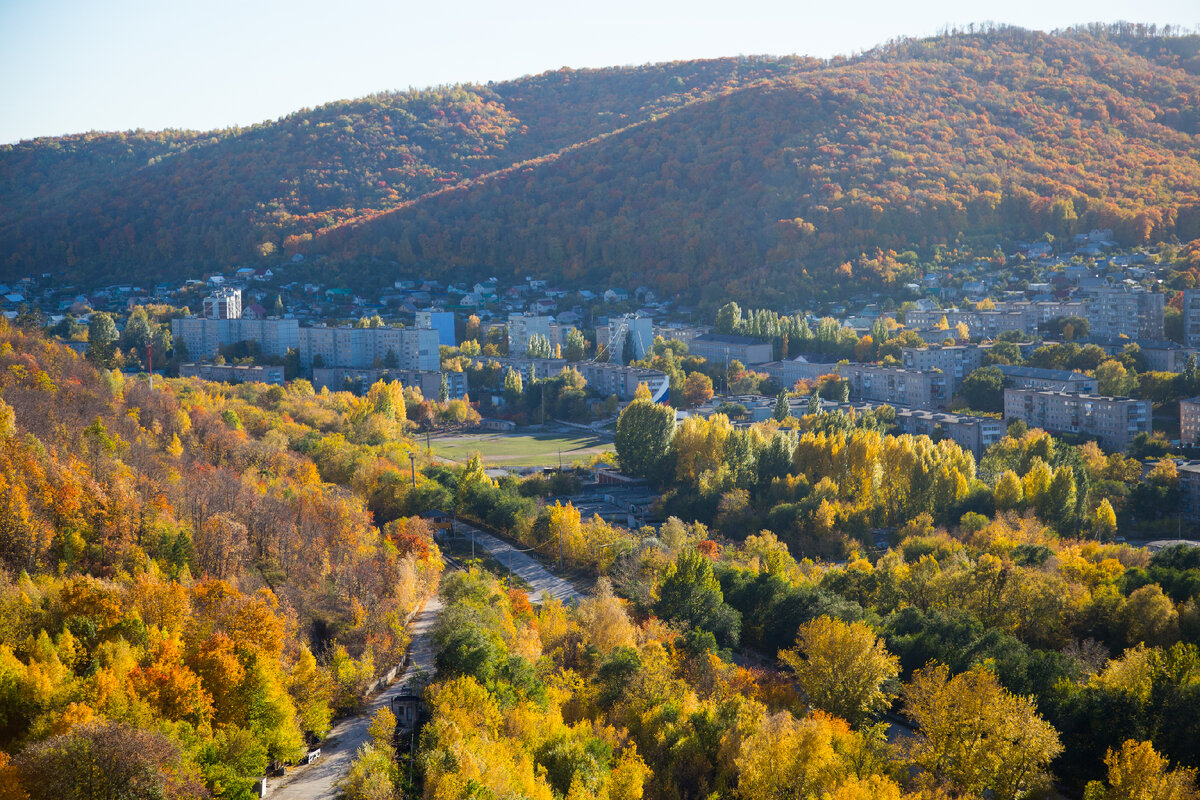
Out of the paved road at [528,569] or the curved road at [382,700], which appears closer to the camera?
the curved road at [382,700]

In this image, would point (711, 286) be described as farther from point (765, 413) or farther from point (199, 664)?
point (199, 664)

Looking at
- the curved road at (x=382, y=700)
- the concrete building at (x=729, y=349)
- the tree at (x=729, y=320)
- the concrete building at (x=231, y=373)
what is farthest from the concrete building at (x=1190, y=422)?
the concrete building at (x=231, y=373)

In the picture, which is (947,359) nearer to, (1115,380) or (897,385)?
(897,385)

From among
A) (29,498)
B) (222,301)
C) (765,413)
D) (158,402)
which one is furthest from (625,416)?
(222,301)

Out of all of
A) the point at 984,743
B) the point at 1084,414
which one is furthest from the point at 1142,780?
the point at 1084,414

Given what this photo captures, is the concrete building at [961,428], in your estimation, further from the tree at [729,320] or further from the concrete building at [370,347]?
the concrete building at [370,347]

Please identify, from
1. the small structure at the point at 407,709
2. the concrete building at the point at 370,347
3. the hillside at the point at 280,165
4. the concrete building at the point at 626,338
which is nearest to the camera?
the small structure at the point at 407,709

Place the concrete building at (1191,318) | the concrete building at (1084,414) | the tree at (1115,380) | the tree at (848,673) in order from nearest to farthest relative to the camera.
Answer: the tree at (848,673)
the concrete building at (1084,414)
the tree at (1115,380)
the concrete building at (1191,318)
